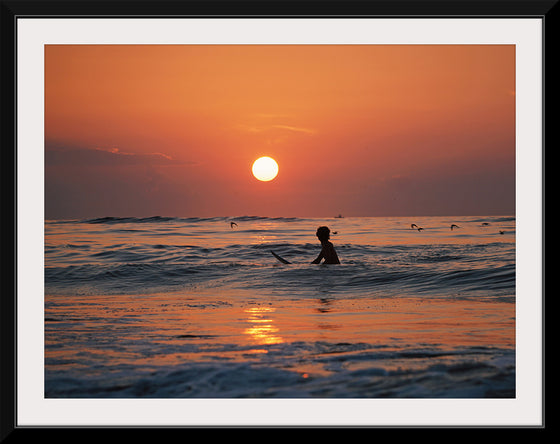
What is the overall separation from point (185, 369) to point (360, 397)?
55.2 inches

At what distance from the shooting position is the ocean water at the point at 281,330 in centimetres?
385

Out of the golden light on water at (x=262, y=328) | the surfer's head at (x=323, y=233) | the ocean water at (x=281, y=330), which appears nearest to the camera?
the ocean water at (x=281, y=330)

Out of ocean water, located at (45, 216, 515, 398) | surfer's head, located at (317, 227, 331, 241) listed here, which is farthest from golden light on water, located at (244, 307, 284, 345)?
surfer's head, located at (317, 227, 331, 241)

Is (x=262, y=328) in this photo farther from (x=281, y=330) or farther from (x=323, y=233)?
(x=323, y=233)

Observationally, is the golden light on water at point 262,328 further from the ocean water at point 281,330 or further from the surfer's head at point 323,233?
the surfer's head at point 323,233

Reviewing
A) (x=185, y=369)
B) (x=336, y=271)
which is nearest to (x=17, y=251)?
(x=185, y=369)

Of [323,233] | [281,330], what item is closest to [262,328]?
[281,330]

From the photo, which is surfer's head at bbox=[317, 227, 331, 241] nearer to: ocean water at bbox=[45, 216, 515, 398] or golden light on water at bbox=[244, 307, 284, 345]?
ocean water at bbox=[45, 216, 515, 398]

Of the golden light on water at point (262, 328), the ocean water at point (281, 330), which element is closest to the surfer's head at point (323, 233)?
the ocean water at point (281, 330)

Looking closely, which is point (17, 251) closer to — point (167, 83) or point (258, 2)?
point (258, 2)

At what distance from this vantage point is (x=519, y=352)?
3.91 metres

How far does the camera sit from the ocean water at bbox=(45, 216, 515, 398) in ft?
12.6
